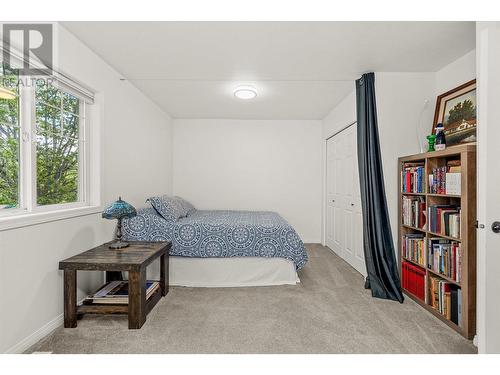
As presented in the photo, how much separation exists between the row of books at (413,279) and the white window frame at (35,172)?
9.82ft

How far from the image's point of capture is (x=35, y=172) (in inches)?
79.5

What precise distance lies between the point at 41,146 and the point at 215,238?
173 cm

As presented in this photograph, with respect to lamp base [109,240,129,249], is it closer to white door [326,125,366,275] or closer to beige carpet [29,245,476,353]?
beige carpet [29,245,476,353]

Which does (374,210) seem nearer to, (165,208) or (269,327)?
(269,327)

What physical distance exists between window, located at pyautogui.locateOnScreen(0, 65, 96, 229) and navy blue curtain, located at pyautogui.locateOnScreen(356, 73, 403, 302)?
107 inches

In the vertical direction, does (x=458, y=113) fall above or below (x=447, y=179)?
above

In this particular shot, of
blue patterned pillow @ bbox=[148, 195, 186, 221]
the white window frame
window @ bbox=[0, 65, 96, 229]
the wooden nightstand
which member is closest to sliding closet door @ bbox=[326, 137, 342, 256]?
blue patterned pillow @ bbox=[148, 195, 186, 221]

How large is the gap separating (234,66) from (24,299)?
2524mm

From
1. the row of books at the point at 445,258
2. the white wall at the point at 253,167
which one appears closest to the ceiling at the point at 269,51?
the white wall at the point at 253,167

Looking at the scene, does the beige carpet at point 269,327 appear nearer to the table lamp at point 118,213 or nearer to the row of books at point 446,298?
the row of books at point 446,298

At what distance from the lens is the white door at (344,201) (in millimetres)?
3639

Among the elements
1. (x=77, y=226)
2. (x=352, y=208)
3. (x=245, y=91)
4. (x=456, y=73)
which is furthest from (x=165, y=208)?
(x=456, y=73)
